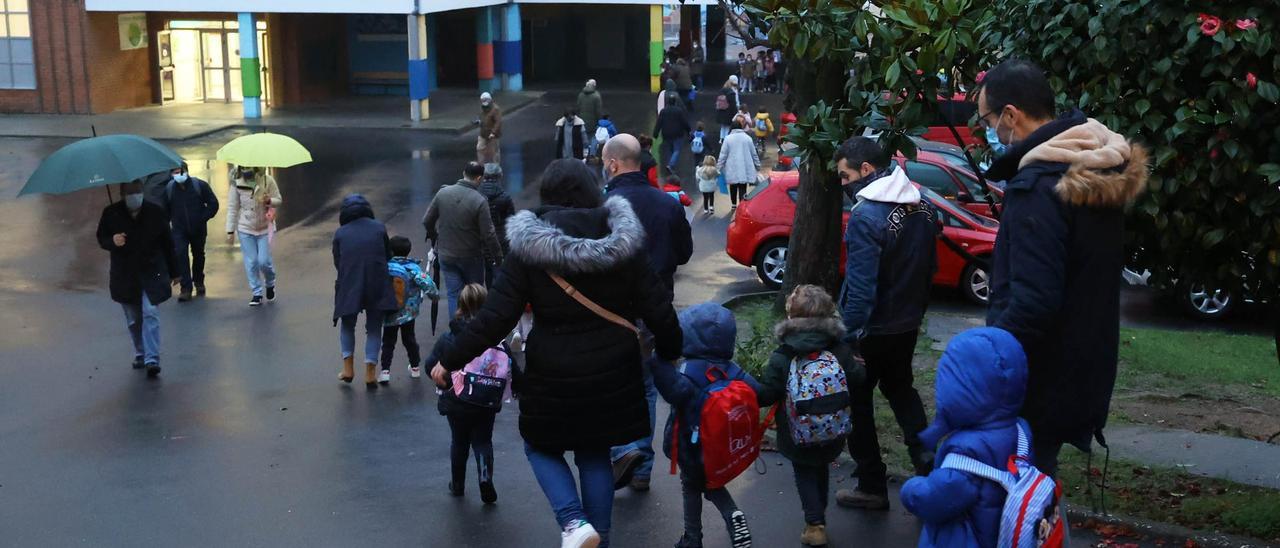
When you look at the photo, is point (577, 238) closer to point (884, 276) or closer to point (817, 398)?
point (817, 398)

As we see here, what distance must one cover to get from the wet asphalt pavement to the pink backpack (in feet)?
2.17

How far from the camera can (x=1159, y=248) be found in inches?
237

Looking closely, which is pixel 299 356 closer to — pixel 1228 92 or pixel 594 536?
pixel 594 536

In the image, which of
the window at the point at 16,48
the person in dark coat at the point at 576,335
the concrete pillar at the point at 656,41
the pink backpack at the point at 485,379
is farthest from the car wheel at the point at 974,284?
the concrete pillar at the point at 656,41

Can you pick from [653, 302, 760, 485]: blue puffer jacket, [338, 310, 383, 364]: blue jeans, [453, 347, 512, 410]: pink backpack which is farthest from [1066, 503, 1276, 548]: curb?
[338, 310, 383, 364]: blue jeans

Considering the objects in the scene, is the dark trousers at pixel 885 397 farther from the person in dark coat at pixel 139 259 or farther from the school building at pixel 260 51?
the school building at pixel 260 51

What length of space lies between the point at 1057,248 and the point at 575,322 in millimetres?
1880

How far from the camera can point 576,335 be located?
540cm

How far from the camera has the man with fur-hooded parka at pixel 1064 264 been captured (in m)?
4.50

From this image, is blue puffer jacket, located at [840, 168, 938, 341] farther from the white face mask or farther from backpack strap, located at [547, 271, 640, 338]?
the white face mask

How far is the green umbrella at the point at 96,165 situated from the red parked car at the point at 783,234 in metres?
6.36

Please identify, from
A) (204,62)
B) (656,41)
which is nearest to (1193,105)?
(204,62)

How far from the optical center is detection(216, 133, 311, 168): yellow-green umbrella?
13.3 m

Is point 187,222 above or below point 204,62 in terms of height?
below
